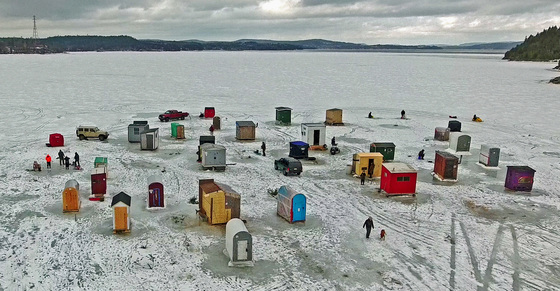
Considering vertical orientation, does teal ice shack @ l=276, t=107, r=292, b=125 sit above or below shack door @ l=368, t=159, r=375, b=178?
above

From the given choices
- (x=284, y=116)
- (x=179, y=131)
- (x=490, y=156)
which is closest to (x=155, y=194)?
(x=179, y=131)

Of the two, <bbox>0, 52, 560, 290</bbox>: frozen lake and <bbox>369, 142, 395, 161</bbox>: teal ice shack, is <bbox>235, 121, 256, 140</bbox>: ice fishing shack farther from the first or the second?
<bbox>369, 142, 395, 161</bbox>: teal ice shack

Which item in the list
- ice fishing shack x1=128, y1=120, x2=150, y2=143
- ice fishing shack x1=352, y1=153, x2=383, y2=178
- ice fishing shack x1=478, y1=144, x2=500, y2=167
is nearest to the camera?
Result: ice fishing shack x1=352, y1=153, x2=383, y2=178

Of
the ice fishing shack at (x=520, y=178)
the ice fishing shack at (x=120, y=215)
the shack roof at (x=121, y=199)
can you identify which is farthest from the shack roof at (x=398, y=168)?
the ice fishing shack at (x=120, y=215)

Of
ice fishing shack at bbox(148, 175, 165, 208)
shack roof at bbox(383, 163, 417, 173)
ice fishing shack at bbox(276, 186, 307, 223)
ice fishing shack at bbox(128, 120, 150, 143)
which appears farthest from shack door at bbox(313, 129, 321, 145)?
ice fishing shack at bbox(148, 175, 165, 208)

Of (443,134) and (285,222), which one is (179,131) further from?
(443,134)

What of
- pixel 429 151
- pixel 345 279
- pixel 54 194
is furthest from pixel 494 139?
pixel 54 194

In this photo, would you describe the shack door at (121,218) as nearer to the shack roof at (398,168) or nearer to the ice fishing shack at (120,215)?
the ice fishing shack at (120,215)
